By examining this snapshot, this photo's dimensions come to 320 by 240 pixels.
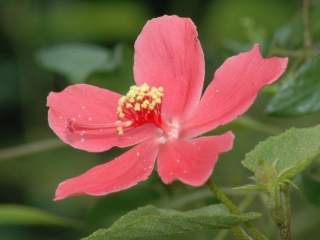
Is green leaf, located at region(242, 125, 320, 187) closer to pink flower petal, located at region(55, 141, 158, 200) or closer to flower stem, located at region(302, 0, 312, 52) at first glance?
pink flower petal, located at region(55, 141, 158, 200)

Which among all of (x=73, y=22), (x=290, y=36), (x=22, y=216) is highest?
(x=290, y=36)

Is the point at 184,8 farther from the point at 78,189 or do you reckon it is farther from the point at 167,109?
the point at 78,189

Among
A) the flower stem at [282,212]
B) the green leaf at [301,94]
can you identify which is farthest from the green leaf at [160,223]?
the green leaf at [301,94]

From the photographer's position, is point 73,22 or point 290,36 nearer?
point 290,36

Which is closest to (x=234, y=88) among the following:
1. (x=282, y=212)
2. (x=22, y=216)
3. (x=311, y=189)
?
(x=282, y=212)

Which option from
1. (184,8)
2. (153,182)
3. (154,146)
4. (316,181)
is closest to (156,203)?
(153,182)

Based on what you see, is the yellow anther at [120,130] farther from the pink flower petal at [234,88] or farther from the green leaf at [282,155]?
the green leaf at [282,155]

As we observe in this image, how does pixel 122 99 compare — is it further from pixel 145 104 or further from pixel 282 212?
pixel 282 212
